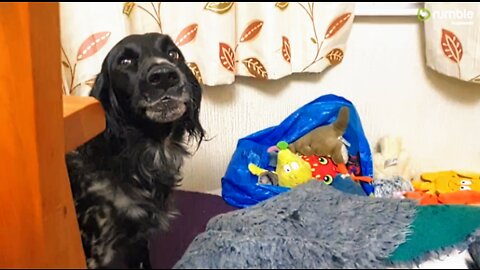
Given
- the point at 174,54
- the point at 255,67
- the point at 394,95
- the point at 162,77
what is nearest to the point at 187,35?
the point at 255,67

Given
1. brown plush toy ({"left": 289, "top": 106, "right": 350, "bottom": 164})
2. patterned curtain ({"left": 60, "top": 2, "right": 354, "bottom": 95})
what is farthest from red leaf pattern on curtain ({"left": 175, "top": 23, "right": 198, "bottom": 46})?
brown plush toy ({"left": 289, "top": 106, "right": 350, "bottom": 164})

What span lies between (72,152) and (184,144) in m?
0.27

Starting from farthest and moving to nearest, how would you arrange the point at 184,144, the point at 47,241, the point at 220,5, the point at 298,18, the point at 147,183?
the point at 298,18
the point at 220,5
the point at 184,144
the point at 147,183
the point at 47,241

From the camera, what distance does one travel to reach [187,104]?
0.86m

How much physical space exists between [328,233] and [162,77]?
0.32 metres

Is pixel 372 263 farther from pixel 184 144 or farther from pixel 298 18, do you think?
pixel 298 18

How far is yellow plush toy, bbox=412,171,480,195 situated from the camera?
4.41 ft

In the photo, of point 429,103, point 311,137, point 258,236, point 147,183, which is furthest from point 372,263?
point 429,103

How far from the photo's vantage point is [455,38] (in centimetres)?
135

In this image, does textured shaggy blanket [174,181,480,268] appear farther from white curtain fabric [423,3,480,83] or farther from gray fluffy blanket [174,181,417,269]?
white curtain fabric [423,3,480,83]

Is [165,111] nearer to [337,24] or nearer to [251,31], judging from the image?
[251,31]

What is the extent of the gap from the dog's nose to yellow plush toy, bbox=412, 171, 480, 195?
2.52ft

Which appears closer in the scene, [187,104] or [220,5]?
[187,104]

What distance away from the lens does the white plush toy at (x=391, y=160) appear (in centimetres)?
135
